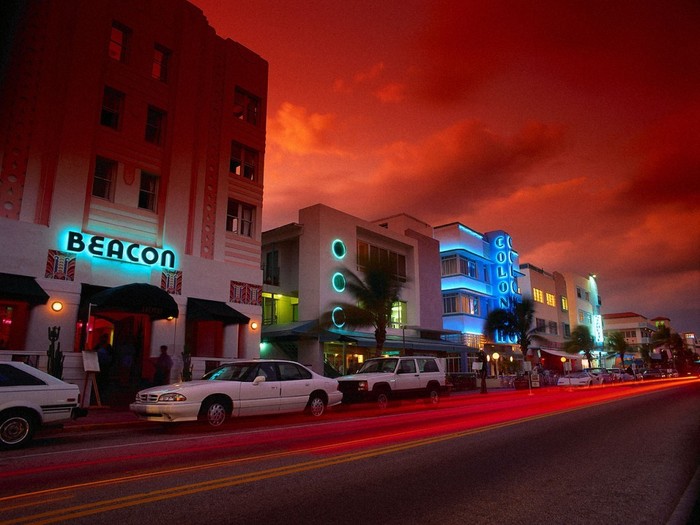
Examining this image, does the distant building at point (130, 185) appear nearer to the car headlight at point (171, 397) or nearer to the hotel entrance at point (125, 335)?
the hotel entrance at point (125, 335)

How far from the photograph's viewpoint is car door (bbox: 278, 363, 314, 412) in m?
13.0

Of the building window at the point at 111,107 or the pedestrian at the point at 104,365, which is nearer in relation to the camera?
the pedestrian at the point at 104,365

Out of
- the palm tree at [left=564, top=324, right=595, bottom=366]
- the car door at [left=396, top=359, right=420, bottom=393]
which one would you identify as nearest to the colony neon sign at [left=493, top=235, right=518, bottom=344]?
the palm tree at [left=564, top=324, right=595, bottom=366]

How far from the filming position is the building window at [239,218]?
72.6 ft

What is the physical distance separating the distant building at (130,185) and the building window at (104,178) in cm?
7

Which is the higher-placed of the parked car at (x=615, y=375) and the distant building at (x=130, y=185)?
the distant building at (x=130, y=185)

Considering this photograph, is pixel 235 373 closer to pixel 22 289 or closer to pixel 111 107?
pixel 22 289

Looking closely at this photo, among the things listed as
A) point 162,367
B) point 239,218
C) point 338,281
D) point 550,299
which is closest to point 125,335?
point 162,367

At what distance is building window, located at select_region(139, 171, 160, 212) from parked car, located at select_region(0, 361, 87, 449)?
1025 centimetres

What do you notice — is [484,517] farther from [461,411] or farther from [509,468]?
[461,411]

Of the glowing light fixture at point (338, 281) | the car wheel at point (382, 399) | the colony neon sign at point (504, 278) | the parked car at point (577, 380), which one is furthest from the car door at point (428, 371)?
the colony neon sign at point (504, 278)

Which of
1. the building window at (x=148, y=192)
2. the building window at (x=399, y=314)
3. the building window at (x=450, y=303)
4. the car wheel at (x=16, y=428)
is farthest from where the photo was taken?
the building window at (x=450, y=303)

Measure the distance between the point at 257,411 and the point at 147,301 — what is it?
19.5 ft

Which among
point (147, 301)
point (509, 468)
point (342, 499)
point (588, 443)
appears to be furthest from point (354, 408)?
point (342, 499)
